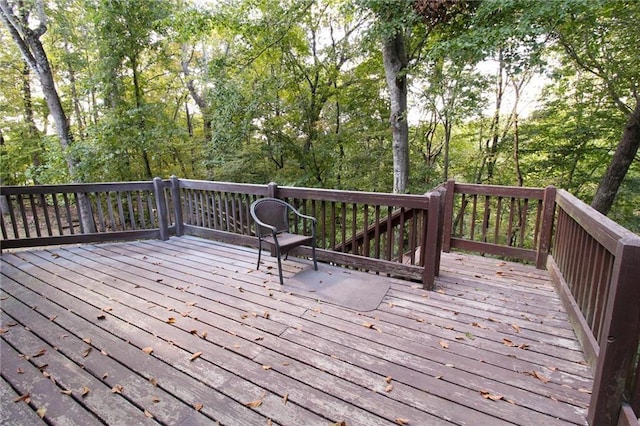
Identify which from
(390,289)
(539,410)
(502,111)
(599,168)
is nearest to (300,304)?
(390,289)

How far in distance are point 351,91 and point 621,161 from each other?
19.1 ft

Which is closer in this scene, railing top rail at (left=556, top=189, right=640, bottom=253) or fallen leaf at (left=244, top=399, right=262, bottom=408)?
railing top rail at (left=556, top=189, right=640, bottom=253)

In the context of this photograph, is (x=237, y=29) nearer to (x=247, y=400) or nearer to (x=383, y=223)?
(x=383, y=223)

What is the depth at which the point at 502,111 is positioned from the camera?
7156 millimetres

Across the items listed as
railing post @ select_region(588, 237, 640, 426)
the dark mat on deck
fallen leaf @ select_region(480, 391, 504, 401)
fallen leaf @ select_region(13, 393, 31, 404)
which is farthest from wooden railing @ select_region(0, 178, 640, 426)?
fallen leaf @ select_region(13, 393, 31, 404)

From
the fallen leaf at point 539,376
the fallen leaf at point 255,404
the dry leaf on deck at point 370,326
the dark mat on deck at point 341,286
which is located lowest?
the fallen leaf at point 539,376

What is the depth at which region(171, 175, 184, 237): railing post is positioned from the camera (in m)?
4.62

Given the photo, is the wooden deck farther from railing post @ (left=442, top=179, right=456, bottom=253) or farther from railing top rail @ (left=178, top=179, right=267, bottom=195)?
railing top rail @ (left=178, top=179, right=267, bottom=195)

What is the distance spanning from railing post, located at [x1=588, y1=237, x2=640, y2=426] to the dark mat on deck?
1451 millimetres

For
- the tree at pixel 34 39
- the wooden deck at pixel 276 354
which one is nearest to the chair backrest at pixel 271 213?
the wooden deck at pixel 276 354

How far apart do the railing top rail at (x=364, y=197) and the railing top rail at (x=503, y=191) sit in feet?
4.22

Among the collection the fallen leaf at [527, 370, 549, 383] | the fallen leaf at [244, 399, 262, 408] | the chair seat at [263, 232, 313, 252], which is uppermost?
the chair seat at [263, 232, 313, 252]

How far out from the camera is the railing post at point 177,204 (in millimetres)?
4621

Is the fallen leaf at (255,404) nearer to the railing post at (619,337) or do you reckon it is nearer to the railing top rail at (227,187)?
the railing post at (619,337)
